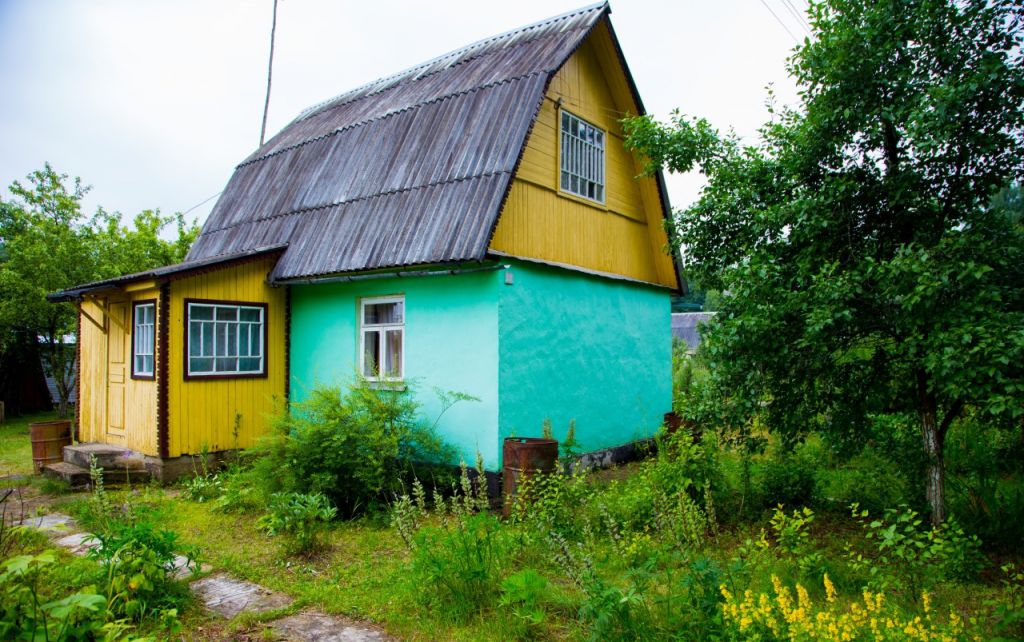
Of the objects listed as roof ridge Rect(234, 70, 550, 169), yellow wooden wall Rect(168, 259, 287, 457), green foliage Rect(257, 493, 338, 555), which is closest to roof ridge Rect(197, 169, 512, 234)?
yellow wooden wall Rect(168, 259, 287, 457)

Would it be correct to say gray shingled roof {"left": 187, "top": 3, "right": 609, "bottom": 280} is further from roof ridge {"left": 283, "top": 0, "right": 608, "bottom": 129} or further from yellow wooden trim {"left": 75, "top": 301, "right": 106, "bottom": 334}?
yellow wooden trim {"left": 75, "top": 301, "right": 106, "bottom": 334}

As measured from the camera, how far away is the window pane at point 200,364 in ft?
30.2

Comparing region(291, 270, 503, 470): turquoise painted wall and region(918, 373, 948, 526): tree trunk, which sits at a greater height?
region(291, 270, 503, 470): turquoise painted wall

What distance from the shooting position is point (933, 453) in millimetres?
5195

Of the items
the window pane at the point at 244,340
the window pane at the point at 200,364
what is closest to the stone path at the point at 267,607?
the window pane at the point at 200,364

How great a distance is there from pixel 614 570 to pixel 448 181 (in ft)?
18.7

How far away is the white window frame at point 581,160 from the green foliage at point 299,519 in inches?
231

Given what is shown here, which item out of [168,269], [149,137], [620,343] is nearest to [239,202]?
[168,269]

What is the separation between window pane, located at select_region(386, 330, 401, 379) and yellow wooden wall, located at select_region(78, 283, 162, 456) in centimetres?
333

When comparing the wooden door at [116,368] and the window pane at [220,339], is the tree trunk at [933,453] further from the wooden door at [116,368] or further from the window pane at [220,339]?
the wooden door at [116,368]

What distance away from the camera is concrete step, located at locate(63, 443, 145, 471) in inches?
354

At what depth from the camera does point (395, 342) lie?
30.5 ft

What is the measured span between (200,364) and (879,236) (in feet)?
30.1

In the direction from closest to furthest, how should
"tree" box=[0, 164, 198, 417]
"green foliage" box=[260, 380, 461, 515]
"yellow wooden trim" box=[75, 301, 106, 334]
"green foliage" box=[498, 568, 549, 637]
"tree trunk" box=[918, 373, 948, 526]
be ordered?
"green foliage" box=[498, 568, 549, 637] < "tree trunk" box=[918, 373, 948, 526] < "green foliage" box=[260, 380, 461, 515] < "yellow wooden trim" box=[75, 301, 106, 334] < "tree" box=[0, 164, 198, 417]
